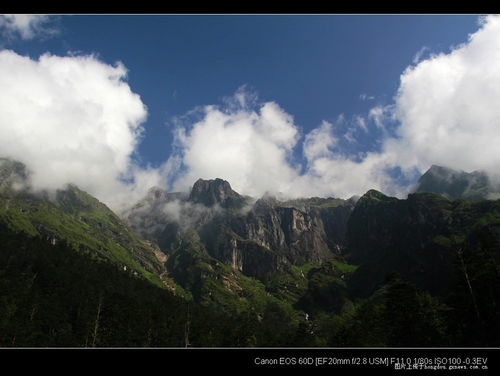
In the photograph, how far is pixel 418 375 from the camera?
358 inches

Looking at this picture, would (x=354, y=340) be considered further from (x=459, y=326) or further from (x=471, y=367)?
(x=471, y=367)

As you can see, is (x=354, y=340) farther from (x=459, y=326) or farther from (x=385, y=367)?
(x=385, y=367)

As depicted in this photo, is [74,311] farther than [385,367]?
Yes

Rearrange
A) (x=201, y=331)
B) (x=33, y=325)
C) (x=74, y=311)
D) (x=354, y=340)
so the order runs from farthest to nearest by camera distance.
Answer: (x=201, y=331), (x=74, y=311), (x=33, y=325), (x=354, y=340)

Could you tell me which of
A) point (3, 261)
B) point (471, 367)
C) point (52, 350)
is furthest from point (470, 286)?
point (3, 261)

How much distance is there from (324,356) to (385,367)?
1.66m

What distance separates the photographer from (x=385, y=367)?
9.20 metres

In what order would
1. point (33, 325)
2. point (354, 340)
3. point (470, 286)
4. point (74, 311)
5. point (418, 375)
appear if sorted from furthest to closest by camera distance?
point (74, 311)
point (33, 325)
point (354, 340)
point (470, 286)
point (418, 375)

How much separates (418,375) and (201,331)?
13439cm

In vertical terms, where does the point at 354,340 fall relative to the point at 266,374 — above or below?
above
